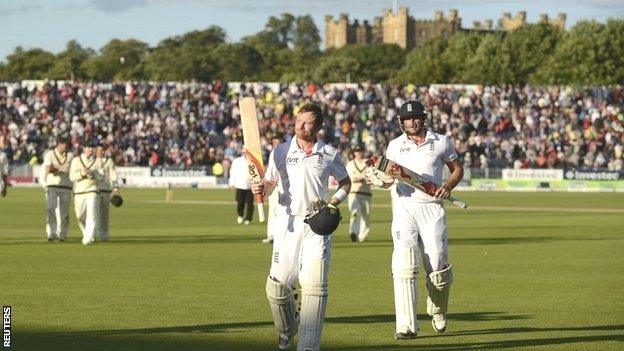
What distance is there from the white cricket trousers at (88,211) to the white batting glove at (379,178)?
15557mm

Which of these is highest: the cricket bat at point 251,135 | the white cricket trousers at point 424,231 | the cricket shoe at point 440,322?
the cricket bat at point 251,135

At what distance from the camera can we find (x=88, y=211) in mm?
28812

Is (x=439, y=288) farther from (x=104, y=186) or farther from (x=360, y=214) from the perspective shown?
(x=104, y=186)

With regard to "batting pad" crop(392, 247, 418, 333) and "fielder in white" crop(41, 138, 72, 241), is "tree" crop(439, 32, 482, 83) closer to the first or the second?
"fielder in white" crop(41, 138, 72, 241)

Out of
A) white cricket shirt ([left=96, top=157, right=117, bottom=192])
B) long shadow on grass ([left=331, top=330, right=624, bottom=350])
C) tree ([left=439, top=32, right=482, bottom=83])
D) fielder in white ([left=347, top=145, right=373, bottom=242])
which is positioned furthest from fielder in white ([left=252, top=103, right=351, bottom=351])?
tree ([left=439, top=32, right=482, bottom=83])

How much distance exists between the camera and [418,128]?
1439 cm

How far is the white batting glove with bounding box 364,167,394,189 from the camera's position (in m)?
13.9

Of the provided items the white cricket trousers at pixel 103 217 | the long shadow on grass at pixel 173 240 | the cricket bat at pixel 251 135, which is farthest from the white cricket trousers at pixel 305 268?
the white cricket trousers at pixel 103 217

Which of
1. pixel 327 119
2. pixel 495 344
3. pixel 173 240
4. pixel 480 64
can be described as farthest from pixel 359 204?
pixel 480 64

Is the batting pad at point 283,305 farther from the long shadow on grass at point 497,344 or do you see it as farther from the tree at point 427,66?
the tree at point 427,66

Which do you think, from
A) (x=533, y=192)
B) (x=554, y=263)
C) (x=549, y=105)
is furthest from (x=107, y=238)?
(x=549, y=105)

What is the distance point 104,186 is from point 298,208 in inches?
703

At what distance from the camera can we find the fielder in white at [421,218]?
46.5ft

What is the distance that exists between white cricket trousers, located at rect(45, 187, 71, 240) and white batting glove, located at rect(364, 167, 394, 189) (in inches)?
653
